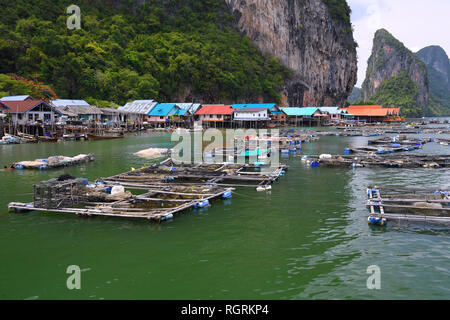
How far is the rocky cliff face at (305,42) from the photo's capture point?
118 metres

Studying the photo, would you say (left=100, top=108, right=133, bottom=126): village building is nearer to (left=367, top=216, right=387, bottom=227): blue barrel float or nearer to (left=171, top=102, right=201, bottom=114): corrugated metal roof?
(left=171, top=102, right=201, bottom=114): corrugated metal roof

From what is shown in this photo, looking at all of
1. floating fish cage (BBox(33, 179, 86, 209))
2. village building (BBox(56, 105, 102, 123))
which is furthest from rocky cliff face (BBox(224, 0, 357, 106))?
floating fish cage (BBox(33, 179, 86, 209))

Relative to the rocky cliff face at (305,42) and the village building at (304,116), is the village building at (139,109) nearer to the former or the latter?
the village building at (304,116)

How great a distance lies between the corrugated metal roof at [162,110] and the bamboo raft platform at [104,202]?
60222mm

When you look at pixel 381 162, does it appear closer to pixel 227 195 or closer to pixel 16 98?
pixel 227 195

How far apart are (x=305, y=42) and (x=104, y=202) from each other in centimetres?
12351

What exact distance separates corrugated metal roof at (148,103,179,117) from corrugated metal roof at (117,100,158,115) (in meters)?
0.90

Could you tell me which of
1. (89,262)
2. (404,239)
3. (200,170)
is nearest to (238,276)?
(89,262)

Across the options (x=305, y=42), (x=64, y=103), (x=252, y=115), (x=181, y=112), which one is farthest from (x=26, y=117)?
(x=305, y=42)

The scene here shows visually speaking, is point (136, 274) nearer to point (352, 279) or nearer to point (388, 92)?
point (352, 279)

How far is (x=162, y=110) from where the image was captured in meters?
77.1

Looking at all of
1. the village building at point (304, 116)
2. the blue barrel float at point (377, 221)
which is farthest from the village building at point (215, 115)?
the blue barrel float at point (377, 221)

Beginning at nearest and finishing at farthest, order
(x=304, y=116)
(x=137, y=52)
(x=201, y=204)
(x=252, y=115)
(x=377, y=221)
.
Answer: (x=377, y=221) < (x=201, y=204) < (x=252, y=115) < (x=137, y=52) < (x=304, y=116)

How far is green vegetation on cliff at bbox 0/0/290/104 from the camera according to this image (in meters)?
69.6
